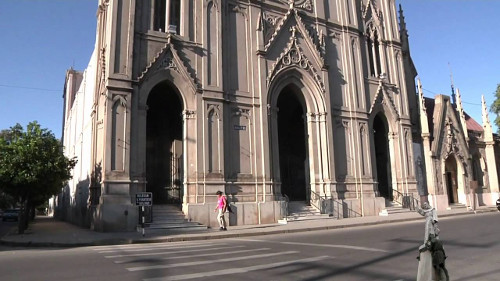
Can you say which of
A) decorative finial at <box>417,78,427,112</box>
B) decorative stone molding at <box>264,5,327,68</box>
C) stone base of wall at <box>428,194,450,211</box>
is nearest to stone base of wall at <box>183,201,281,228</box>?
decorative stone molding at <box>264,5,327,68</box>

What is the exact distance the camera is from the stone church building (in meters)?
19.3

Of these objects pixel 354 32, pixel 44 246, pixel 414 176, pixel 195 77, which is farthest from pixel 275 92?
pixel 44 246

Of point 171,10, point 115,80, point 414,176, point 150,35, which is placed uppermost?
point 171,10

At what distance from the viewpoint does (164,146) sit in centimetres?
2428

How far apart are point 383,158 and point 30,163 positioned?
80.0 ft

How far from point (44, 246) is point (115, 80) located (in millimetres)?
8399

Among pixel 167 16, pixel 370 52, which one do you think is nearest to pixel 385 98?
pixel 370 52

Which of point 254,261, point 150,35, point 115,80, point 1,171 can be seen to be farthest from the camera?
point 150,35

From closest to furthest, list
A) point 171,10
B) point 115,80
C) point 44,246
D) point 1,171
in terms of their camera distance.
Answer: point 44,246, point 1,171, point 115,80, point 171,10

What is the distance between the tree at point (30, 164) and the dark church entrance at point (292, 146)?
1473cm

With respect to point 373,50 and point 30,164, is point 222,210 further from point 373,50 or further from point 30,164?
point 373,50

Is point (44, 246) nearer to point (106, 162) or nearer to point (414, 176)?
point (106, 162)

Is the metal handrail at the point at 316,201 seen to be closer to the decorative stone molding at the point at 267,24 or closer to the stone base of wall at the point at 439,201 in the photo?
the decorative stone molding at the point at 267,24

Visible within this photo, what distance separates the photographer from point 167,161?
24.0 meters
